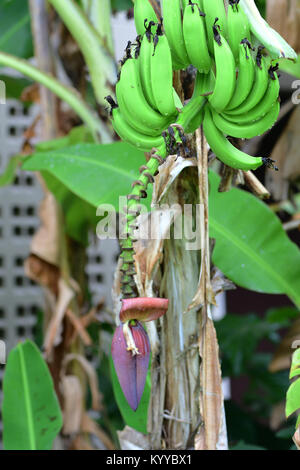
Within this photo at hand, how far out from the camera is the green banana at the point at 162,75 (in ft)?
1.20

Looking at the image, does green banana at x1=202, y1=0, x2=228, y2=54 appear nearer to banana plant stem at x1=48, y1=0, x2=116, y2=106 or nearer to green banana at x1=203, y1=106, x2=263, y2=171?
green banana at x1=203, y1=106, x2=263, y2=171

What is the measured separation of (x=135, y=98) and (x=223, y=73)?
0.06 m

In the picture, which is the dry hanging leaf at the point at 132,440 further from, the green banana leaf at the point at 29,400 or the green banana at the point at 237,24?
the green banana at the point at 237,24

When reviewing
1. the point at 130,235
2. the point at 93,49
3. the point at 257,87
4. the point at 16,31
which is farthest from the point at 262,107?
the point at 16,31

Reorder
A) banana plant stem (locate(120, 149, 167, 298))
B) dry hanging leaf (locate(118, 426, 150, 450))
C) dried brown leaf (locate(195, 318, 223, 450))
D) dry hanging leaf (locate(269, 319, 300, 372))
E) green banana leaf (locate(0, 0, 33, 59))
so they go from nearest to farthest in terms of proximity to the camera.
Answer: banana plant stem (locate(120, 149, 167, 298))
dried brown leaf (locate(195, 318, 223, 450))
dry hanging leaf (locate(118, 426, 150, 450))
dry hanging leaf (locate(269, 319, 300, 372))
green banana leaf (locate(0, 0, 33, 59))

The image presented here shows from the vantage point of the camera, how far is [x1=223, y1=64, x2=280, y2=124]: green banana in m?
0.39

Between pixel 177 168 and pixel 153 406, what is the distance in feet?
0.81

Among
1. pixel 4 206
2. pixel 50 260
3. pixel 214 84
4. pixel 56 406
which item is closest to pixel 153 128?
pixel 214 84

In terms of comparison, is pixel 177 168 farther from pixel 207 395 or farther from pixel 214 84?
pixel 207 395

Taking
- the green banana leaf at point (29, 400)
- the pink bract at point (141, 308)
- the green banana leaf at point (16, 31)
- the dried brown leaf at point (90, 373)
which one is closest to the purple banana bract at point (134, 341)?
the pink bract at point (141, 308)

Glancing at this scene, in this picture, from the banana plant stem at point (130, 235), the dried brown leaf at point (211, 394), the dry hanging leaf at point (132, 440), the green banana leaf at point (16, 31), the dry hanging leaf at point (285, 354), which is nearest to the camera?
the banana plant stem at point (130, 235)

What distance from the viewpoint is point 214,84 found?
40 centimetres

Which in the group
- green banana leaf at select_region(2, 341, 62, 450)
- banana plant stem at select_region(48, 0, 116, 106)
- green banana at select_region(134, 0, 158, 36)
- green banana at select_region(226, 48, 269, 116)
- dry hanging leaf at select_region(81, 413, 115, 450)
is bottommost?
dry hanging leaf at select_region(81, 413, 115, 450)
